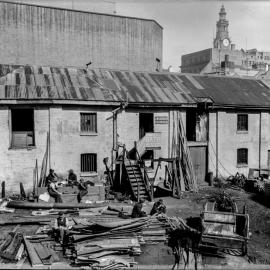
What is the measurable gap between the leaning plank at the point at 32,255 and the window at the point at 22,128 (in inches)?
381

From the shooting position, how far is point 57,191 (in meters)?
21.8

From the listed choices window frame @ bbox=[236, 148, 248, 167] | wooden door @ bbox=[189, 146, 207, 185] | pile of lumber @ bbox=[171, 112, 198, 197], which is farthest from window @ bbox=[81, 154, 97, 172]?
window frame @ bbox=[236, 148, 248, 167]

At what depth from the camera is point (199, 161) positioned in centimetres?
2862

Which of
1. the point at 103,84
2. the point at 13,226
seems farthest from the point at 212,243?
the point at 103,84

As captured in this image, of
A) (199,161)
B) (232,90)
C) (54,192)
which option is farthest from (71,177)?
(232,90)

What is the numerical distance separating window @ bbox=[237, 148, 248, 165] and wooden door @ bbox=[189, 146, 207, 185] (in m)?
3.12

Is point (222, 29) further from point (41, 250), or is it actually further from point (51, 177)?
point (41, 250)

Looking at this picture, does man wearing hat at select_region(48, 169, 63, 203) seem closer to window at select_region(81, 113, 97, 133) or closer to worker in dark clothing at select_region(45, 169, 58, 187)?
worker in dark clothing at select_region(45, 169, 58, 187)

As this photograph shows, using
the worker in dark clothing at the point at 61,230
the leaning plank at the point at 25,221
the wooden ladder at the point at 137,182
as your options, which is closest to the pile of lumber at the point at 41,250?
the worker in dark clothing at the point at 61,230

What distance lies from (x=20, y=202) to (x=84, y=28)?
23.0 meters

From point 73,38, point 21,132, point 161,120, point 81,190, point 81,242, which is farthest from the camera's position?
point 73,38

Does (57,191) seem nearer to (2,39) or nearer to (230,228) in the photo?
Answer: (230,228)

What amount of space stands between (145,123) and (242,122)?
8702 millimetres

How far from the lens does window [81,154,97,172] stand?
24844 mm
